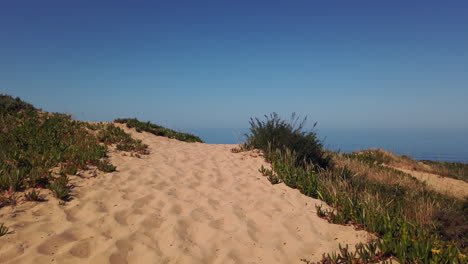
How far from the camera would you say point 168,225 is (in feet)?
14.1

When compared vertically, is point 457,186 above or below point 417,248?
below

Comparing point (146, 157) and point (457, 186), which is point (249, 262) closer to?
point (146, 157)

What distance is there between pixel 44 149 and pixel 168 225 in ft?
15.9

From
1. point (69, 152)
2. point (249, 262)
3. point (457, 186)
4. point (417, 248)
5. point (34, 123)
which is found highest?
point (34, 123)

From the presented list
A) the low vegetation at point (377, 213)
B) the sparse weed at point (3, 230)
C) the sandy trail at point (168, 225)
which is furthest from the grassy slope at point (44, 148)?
the low vegetation at point (377, 213)

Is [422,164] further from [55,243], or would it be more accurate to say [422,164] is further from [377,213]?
[55,243]

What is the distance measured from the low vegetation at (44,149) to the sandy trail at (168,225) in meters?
0.42

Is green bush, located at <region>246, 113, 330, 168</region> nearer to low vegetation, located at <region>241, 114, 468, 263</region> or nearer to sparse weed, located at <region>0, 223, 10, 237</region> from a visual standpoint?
low vegetation, located at <region>241, 114, 468, 263</region>

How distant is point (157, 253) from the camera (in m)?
3.51

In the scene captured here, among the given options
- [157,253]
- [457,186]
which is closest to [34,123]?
[157,253]

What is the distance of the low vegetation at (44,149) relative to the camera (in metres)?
4.96

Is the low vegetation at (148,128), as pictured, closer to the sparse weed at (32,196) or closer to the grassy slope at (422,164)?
the sparse weed at (32,196)

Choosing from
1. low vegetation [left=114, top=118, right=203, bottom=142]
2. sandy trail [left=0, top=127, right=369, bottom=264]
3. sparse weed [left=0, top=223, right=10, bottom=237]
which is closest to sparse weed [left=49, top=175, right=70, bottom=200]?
sandy trail [left=0, top=127, right=369, bottom=264]

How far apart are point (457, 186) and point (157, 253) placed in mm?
14558
